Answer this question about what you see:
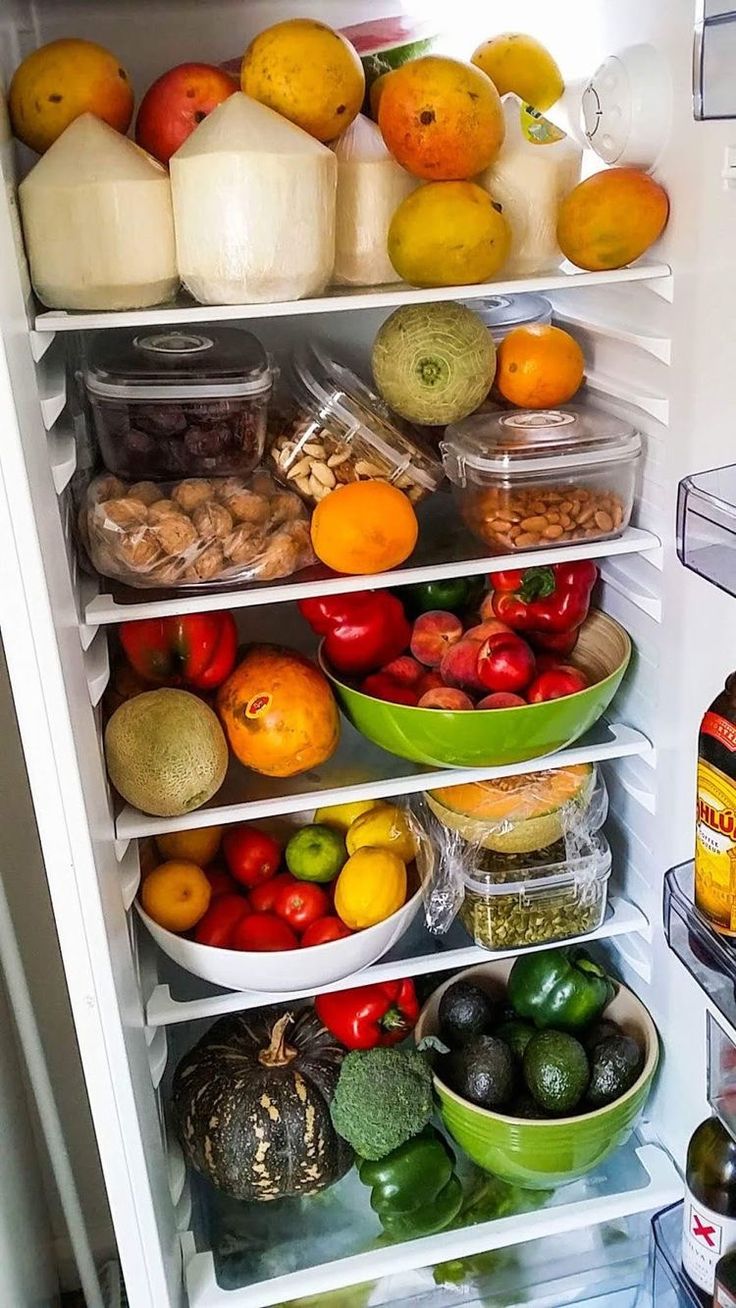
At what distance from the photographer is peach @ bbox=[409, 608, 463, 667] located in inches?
52.7

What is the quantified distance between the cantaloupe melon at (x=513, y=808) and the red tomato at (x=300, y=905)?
0.18 metres

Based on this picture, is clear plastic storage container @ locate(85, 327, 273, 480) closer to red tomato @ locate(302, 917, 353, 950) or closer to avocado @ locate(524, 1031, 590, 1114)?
red tomato @ locate(302, 917, 353, 950)

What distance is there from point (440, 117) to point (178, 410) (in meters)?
0.37

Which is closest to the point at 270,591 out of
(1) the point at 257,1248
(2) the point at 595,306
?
(2) the point at 595,306

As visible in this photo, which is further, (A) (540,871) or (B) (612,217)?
(A) (540,871)

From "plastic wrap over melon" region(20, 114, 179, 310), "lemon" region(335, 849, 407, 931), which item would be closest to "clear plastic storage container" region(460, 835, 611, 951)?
"lemon" region(335, 849, 407, 931)

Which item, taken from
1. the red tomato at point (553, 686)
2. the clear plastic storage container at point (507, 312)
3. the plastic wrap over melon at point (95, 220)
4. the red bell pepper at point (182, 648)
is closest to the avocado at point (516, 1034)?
the red tomato at point (553, 686)

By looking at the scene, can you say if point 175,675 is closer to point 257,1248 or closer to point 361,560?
point 361,560

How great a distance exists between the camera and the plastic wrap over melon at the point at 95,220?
1015 mm

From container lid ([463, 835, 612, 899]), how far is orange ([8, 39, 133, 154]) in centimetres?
92

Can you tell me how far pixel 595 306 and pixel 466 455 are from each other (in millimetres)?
311

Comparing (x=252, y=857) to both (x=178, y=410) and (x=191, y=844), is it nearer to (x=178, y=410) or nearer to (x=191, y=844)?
(x=191, y=844)

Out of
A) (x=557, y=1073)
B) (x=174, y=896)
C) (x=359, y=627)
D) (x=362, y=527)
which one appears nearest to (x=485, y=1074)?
(x=557, y=1073)

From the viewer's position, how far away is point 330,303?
1064 mm
